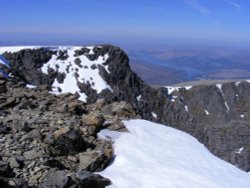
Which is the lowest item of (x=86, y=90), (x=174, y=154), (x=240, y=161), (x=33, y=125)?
(x=240, y=161)

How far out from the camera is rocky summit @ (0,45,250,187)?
17.4m

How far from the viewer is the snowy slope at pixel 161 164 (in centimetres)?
1884

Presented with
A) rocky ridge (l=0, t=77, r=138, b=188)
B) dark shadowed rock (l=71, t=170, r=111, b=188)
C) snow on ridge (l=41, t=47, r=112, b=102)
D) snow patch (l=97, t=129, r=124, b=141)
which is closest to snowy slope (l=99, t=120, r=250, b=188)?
snow patch (l=97, t=129, r=124, b=141)

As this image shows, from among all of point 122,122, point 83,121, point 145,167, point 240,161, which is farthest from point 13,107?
point 240,161

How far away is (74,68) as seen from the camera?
124 meters

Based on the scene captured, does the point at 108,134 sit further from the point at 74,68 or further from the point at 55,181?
the point at 74,68

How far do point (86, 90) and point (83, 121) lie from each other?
317ft

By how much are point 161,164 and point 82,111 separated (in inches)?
342

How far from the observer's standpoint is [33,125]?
20.8 meters

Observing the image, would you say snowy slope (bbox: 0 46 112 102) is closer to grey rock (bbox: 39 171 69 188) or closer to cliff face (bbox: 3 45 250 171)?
cliff face (bbox: 3 45 250 171)

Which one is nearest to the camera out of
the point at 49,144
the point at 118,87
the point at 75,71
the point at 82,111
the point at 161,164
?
the point at 49,144

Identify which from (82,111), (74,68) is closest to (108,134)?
(82,111)

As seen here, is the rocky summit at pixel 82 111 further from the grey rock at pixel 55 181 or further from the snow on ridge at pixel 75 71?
the snow on ridge at pixel 75 71

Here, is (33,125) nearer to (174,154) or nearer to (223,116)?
(174,154)
